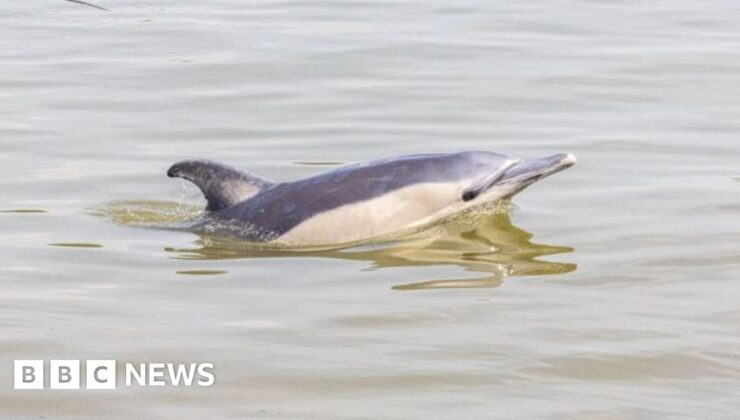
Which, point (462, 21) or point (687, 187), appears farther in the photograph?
point (462, 21)

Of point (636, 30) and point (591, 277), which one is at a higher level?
point (636, 30)

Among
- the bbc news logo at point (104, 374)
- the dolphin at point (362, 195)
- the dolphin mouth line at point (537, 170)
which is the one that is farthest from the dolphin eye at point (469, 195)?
the bbc news logo at point (104, 374)

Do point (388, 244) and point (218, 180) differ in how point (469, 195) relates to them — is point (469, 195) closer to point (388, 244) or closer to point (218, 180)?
point (388, 244)

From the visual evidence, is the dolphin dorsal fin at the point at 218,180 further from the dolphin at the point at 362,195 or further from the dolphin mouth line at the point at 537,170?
the dolphin mouth line at the point at 537,170

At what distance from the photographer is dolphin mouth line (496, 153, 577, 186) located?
31.4ft

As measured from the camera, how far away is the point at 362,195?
31.5 feet

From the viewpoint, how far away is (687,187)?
1030 cm

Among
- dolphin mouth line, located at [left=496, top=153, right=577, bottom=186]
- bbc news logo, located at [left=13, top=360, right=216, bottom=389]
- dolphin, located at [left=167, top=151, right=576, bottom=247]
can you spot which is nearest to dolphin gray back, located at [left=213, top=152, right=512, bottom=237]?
dolphin, located at [left=167, top=151, right=576, bottom=247]

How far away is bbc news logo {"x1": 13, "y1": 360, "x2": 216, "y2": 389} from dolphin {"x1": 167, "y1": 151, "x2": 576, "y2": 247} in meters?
2.21

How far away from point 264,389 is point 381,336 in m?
0.85

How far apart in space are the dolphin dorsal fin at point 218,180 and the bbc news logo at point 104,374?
2.45 metres

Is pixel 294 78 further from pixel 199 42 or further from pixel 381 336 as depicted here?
pixel 381 336

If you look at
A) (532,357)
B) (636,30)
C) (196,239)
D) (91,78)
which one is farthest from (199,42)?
(532,357)

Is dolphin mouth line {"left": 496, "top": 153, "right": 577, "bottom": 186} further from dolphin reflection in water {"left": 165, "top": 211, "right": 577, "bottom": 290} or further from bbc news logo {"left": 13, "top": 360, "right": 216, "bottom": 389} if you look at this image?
bbc news logo {"left": 13, "top": 360, "right": 216, "bottom": 389}
